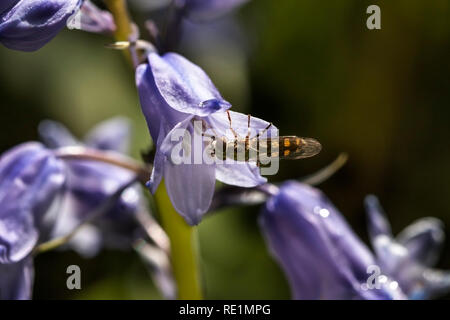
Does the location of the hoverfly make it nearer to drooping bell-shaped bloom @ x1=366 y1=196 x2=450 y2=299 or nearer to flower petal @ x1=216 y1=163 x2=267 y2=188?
flower petal @ x1=216 y1=163 x2=267 y2=188

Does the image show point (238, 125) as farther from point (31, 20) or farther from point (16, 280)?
point (16, 280)

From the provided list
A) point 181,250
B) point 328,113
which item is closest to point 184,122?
point 181,250

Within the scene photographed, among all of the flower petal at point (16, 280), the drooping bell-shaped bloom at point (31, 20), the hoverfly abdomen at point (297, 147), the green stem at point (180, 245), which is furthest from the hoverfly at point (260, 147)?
the flower petal at point (16, 280)

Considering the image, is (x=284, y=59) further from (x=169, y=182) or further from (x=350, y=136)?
(x=169, y=182)

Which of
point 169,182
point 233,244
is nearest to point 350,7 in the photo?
point 233,244

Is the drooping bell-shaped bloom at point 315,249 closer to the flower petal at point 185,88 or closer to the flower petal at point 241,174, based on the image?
the flower petal at point 241,174

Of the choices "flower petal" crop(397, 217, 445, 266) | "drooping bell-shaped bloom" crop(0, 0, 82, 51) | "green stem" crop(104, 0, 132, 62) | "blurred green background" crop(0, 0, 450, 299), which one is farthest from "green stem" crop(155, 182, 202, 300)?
"blurred green background" crop(0, 0, 450, 299)
